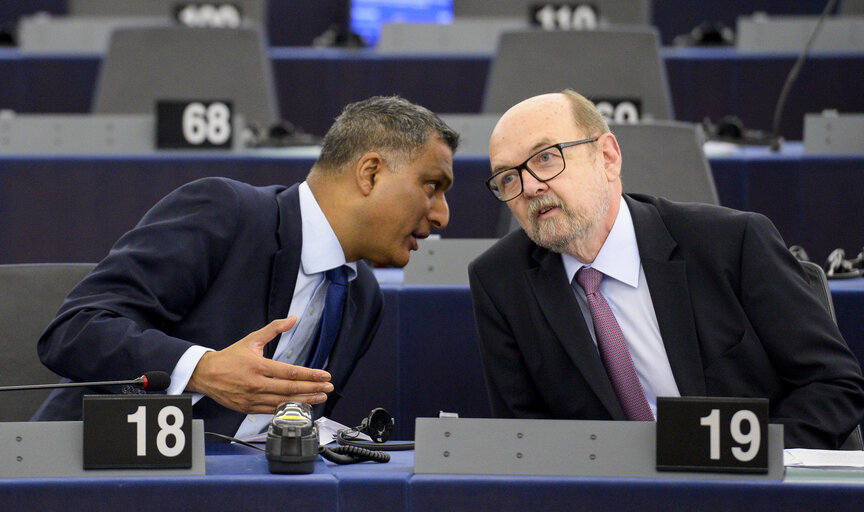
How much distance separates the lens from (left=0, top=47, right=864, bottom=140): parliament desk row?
15.5ft

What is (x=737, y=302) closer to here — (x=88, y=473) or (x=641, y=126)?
(x=641, y=126)

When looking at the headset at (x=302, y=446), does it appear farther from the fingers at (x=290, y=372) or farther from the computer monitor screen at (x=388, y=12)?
the computer monitor screen at (x=388, y=12)

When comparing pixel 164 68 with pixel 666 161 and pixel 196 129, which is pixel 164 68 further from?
pixel 666 161

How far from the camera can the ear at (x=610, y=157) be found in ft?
7.46

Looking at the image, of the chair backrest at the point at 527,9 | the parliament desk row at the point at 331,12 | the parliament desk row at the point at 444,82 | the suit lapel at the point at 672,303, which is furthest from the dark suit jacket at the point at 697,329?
the parliament desk row at the point at 331,12

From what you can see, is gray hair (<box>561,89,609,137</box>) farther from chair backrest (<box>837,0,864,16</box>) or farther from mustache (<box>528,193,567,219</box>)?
chair backrest (<box>837,0,864,16</box>)

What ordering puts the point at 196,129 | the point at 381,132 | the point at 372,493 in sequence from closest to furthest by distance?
the point at 372,493, the point at 381,132, the point at 196,129

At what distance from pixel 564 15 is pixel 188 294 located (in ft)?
10.8

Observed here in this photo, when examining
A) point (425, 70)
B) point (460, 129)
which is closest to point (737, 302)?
point (460, 129)

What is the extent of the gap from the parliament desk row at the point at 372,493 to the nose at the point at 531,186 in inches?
29.0

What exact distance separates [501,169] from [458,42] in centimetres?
284

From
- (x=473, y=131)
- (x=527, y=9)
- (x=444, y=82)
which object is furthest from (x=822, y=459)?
(x=527, y=9)

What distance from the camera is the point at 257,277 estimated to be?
88.8 inches

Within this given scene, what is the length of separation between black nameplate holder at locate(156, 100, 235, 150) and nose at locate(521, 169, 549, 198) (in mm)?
1651
